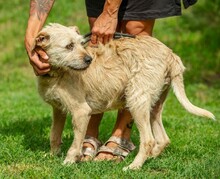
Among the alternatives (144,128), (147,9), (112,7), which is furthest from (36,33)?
(144,128)

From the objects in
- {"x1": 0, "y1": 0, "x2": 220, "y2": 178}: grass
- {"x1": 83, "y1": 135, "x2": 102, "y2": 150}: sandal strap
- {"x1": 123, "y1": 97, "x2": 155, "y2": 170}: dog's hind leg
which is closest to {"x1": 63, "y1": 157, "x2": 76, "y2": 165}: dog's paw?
{"x1": 0, "y1": 0, "x2": 220, "y2": 178}: grass

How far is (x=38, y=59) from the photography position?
19.2 feet

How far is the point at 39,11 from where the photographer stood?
6.40 meters

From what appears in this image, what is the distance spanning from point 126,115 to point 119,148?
1.36ft

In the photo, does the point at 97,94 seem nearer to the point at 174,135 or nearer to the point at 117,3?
the point at 117,3

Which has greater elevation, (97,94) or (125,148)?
(97,94)

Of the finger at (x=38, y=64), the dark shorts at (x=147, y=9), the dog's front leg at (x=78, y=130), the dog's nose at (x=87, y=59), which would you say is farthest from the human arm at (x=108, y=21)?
the dog's front leg at (x=78, y=130)

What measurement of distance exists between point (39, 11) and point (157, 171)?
216 centimetres

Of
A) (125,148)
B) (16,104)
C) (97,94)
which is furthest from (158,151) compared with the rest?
(16,104)

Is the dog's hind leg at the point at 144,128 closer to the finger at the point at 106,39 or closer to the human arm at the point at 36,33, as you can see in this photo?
the finger at the point at 106,39

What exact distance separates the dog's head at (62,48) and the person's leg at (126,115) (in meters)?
0.74

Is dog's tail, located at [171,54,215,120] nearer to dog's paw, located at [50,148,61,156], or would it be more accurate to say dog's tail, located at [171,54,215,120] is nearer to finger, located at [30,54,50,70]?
finger, located at [30,54,50,70]

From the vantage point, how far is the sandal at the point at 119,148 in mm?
6516

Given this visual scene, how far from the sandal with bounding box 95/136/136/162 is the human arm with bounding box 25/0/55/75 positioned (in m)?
1.26
